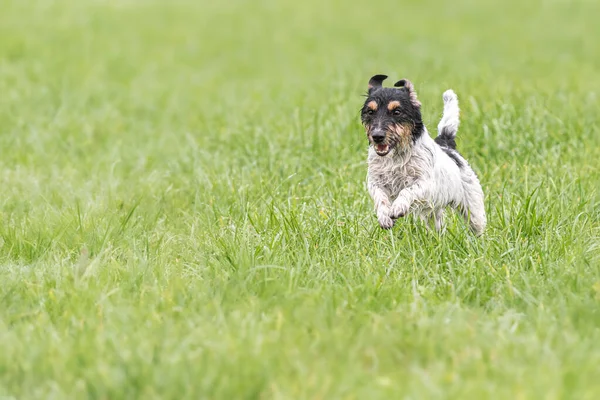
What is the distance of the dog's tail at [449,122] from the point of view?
5.94 metres

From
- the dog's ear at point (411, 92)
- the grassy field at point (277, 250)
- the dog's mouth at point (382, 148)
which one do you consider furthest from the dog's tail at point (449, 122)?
the dog's mouth at point (382, 148)

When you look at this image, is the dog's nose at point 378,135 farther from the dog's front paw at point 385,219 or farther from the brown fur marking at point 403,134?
the dog's front paw at point 385,219

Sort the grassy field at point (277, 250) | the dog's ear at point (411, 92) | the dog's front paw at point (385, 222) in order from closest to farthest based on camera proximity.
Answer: the grassy field at point (277, 250) < the dog's front paw at point (385, 222) < the dog's ear at point (411, 92)

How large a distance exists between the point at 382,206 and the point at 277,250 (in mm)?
654

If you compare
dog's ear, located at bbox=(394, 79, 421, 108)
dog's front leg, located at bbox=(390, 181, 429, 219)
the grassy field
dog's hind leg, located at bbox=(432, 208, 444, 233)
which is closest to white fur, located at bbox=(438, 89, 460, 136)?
the grassy field

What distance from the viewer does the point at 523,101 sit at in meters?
8.41

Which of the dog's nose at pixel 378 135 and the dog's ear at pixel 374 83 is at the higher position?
the dog's ear at pixel 374 83

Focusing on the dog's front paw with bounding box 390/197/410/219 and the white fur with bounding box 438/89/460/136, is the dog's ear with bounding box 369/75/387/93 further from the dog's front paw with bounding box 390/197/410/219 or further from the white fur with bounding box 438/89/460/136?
the white fur with bounding box 438/89/460/136

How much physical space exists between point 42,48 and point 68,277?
30.7 feet

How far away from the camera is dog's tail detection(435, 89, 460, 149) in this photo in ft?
19.5

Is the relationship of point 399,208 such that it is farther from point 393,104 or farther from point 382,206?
point 393,104

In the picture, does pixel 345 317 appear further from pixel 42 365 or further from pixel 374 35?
pixel 374 35

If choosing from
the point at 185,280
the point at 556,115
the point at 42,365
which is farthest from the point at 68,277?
the point at 556,115

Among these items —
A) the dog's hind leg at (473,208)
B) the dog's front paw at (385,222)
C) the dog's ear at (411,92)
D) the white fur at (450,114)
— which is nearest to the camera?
the dog's front paw at (385,222)
